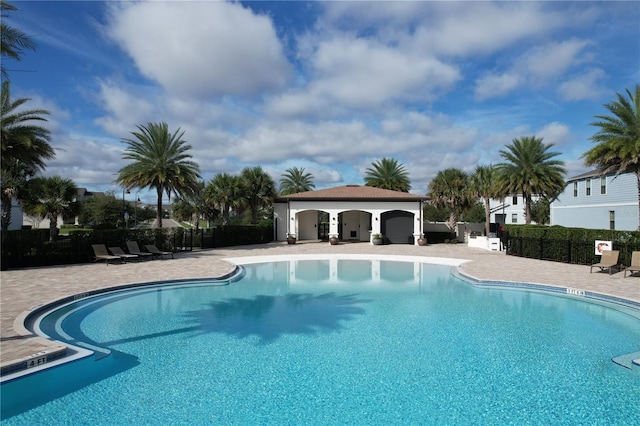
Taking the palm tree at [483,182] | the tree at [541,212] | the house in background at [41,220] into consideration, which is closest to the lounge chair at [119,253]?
the house in background at [41,220]

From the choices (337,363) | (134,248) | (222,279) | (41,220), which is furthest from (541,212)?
(41,220)

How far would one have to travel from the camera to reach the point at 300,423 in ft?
16.9

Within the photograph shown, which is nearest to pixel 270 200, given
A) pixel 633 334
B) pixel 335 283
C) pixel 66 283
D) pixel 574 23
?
pixel 335 283

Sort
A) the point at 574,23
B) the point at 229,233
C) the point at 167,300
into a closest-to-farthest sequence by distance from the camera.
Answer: the point at 167,300
the point at 574,23
the point at 229,233

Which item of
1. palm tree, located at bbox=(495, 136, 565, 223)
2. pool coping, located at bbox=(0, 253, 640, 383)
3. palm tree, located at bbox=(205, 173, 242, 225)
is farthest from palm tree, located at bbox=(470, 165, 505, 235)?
palm tree, located at bbox=(205, 173, 242, 225)

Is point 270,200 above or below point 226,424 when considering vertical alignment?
above

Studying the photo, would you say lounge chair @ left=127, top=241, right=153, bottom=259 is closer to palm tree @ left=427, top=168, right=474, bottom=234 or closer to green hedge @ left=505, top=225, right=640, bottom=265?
green hedge @ left=505, top=225, right=640, bottom=265

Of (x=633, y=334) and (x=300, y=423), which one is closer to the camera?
(x=300, y=423)

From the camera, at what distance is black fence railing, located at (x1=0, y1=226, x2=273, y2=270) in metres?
15.6

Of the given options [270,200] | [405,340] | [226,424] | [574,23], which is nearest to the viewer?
[226,424]

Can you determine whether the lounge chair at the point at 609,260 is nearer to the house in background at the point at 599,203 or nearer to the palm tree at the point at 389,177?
the house in background at the point at 599,203

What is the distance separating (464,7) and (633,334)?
35.5 ft

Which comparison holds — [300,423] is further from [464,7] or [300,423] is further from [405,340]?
[464,7]

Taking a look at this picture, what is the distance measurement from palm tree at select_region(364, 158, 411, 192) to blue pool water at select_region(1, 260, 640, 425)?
32.3 m
